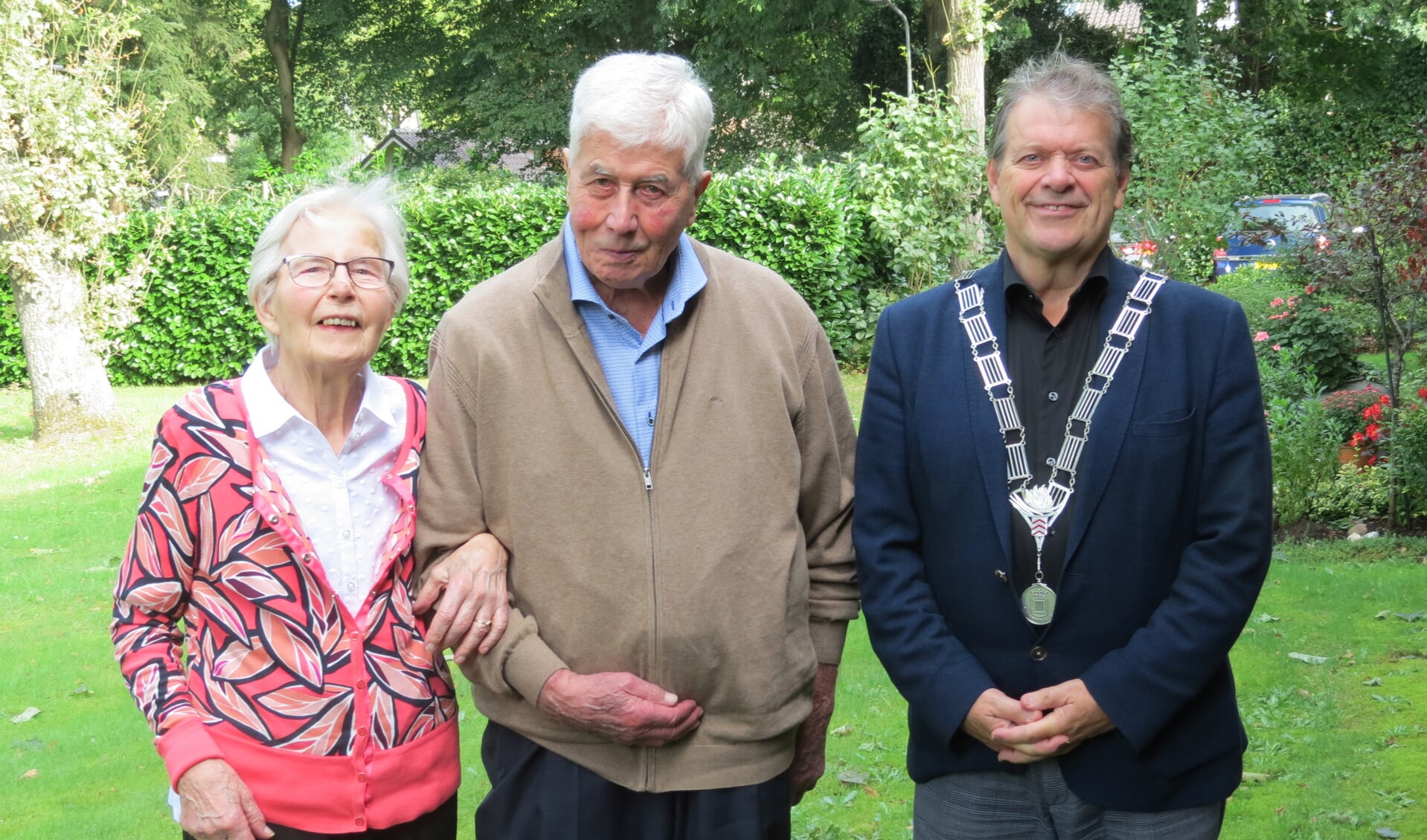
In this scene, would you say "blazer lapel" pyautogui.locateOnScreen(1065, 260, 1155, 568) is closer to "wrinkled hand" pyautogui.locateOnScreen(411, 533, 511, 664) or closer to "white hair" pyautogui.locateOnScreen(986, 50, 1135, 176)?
"white hair" pyautogui.locateOnScreen(986, 50, 1135, 176)

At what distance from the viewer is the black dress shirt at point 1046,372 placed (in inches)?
91.6

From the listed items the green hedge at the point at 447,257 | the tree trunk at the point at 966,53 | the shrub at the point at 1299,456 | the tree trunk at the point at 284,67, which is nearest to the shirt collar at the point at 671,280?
the shrub at the point at 1299,456

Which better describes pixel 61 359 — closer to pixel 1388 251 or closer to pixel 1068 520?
pixel 1388 251

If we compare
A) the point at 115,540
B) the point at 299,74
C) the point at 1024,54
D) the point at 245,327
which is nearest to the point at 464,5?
the point at 299,74

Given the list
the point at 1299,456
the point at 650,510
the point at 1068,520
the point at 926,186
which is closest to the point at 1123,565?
the point at 1068,520

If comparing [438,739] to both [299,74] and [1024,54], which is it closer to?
[1024,54]

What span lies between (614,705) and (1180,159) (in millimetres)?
8952

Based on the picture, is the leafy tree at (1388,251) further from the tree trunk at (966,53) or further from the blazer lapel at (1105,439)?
the tree trunk at (966,53)

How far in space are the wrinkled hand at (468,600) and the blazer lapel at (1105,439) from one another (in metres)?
1.07

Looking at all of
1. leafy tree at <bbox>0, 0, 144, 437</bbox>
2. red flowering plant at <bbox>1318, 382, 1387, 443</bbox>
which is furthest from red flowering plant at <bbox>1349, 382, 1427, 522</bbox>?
leafy tree at <bbox>0, 0, 144, 437</bbox>

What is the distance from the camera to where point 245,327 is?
16250 millimetres

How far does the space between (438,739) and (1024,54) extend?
23411 millimetres

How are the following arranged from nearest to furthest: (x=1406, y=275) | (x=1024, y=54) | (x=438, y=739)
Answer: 1. (x=438, y=739)
2. (x=1406, y=275)
3. (x=1024, y=54)

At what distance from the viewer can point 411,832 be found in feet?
8.21
